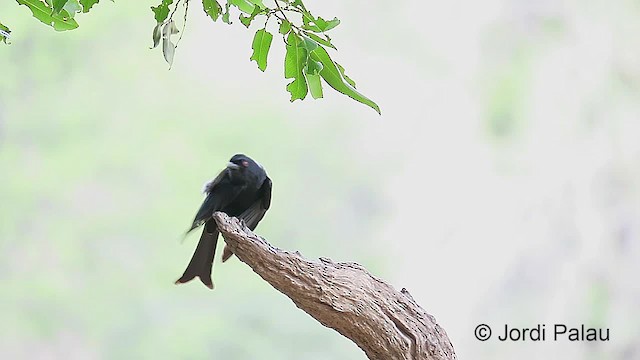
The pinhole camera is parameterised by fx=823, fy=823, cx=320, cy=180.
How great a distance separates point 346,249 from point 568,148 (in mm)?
551

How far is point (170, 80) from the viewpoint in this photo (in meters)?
1.73

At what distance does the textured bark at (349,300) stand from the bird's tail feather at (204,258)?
0.28 metres

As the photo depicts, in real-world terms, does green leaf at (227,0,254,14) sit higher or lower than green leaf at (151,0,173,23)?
lower

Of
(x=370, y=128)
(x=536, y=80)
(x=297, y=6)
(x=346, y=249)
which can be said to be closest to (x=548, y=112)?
(x=536, y=80)

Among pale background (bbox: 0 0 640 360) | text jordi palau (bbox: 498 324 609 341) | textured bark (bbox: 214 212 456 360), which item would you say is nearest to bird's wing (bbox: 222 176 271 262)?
textured bark (bbox: 214 212 456 360)

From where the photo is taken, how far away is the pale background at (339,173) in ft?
5.49

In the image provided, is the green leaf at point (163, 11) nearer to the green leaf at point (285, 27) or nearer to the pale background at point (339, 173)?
the green leaf at point (285, 27)

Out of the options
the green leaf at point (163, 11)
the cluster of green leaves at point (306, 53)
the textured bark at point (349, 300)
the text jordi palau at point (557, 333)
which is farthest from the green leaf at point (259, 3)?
the text jordi palau at point (557, 333)

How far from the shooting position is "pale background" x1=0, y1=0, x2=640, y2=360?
5.49 feet

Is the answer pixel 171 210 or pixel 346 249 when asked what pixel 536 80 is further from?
pixel 171 210

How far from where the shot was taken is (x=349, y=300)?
0.98 m

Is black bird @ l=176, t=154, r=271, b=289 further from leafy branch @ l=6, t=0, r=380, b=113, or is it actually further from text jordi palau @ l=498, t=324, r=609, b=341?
text jordi palau @ l=498, t=324, r=609, b=341

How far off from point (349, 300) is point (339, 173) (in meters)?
0.80

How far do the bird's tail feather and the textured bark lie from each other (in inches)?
11.0
